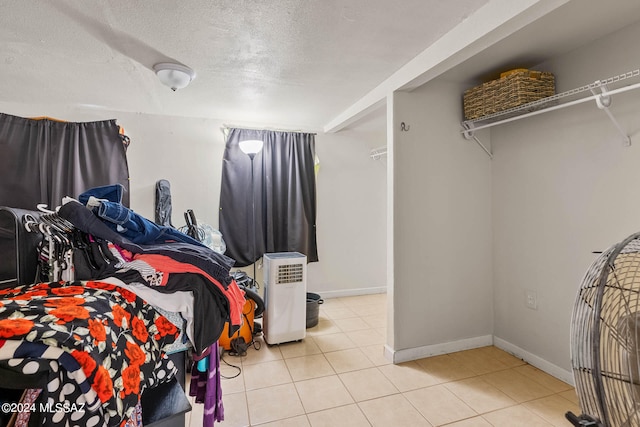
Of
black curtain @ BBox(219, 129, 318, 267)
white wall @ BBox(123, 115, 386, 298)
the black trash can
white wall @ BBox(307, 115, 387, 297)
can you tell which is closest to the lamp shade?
black curtain @ BBox(219, 129, 318, 267)

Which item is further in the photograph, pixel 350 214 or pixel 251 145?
pixel 350 214

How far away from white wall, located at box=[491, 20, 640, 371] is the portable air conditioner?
1640mm

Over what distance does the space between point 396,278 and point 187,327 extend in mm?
1662

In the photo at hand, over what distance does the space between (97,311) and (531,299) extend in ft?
8.64

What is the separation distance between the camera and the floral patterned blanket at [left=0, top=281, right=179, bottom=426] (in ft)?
1.99

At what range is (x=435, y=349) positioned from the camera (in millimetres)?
2445

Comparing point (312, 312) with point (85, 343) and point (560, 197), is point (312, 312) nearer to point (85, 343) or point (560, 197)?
point (560, 197)

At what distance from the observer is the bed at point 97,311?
24.0 inches

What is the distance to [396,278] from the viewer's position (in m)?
2.34

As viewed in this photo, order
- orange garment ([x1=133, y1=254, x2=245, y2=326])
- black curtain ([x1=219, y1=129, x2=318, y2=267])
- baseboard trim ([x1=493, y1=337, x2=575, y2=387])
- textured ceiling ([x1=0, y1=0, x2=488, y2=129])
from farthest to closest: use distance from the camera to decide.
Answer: black curtain ([x1=219, y1=129, x2=318, y2=267]), baseboard trim ([x1=493, y1=337, x2=575, y2=387]), textured ceiling ([x1=0, y1=0, x2=488, y2=129]), orange garment ([x1=133, y1=254, x2=245, y2=326])

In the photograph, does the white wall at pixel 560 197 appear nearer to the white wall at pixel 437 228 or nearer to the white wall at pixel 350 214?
the white wall at pixel 437 228

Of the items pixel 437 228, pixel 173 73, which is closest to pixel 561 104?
pixel 437 228

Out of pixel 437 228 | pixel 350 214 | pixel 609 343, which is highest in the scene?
pixel 350 214

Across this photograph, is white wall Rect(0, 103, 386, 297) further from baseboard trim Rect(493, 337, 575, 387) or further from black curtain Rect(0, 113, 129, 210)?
baseboard trim Rect(493, 337, 575, 387)
